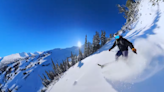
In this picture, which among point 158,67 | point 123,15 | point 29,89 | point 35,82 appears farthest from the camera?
point 35,82

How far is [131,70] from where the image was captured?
169 inches

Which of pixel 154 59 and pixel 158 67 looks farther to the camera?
pixel 154 59

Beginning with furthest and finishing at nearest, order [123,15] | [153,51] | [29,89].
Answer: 1. [29,89]
2. [123,15]
3. [153,51]

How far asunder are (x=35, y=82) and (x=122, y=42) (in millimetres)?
72180

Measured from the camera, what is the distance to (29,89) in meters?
51.5

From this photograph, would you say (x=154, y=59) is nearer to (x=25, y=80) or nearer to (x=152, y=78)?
(x=152, y=78)

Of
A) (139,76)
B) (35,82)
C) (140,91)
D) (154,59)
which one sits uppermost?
(35,82)

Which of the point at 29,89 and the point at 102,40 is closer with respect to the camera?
the point at 102,40

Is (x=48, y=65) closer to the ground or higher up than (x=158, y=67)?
higher up

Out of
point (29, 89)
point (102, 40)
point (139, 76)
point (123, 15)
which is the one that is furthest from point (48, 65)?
point (139, 76)

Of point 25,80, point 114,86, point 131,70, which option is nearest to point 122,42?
point 131,70

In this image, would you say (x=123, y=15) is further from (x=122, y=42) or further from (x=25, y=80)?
(x=25, y=80)

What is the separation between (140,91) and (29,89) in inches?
2791

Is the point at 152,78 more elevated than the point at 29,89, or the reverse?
the point at 29,89
